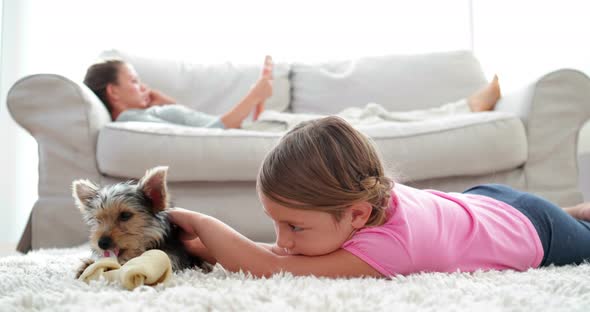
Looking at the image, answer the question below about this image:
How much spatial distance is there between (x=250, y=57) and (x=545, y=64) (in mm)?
1985

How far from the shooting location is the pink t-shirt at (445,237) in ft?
3.76

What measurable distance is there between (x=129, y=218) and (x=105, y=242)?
72 mm

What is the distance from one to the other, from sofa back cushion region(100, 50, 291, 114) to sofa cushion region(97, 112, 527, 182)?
1.00m

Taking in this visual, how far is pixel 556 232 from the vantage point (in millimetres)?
1372

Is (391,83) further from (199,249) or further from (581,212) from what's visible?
(199,249)

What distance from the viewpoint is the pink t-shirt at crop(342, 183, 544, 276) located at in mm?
1146

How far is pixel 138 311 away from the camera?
81 cm

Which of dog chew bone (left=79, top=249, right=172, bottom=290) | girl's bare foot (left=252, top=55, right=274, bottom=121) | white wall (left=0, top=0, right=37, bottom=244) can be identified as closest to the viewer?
dog chew bone (left=79, top=249, right=172, bottom=290)

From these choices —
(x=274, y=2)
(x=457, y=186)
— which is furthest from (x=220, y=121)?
(x=274, y=2)

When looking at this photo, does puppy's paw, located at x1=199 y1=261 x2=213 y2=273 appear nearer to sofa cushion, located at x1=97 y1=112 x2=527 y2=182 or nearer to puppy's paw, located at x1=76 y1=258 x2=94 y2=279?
puppy's paw, located at x1=76 y1=258 x2=94 y2=279

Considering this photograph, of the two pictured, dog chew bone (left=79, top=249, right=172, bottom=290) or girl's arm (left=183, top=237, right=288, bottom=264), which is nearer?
dog chew bone (left=79, top=249, right=172, bottom=290)

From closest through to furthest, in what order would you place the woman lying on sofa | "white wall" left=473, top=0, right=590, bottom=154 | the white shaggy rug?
the white shaggy rug → the woman lying on sofa → "white wall" left=473, top=0, right=590, bottom=154

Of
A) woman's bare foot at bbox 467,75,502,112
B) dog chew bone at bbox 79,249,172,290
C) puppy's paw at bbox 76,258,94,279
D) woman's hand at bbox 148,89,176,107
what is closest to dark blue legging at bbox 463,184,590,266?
dog chew bone at bbox 79,249,172,290

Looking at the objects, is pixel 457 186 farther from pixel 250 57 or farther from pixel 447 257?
pixel 250 57
